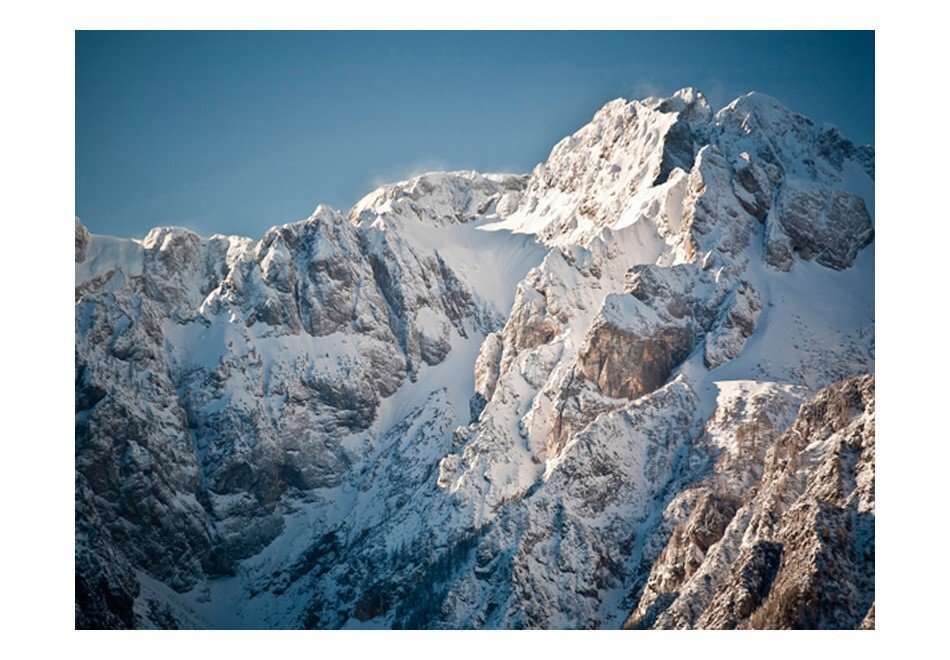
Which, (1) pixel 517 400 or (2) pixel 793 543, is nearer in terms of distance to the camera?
(2) pixel 793 543

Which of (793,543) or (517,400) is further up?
(517,400)

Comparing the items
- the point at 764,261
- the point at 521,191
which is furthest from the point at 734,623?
the point at 521,191

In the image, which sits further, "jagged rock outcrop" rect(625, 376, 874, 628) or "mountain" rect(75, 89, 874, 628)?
"mountain" rect(75, 89, 874, 628)

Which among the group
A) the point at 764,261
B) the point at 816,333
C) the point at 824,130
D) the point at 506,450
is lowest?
the point at 506,450

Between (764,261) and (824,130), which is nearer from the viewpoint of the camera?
(764,261)

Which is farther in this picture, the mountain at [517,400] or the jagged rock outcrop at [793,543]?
the mountain at [517,400]

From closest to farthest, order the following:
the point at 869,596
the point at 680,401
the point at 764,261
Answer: the point at 869,596 → the point at 680,401 → the point at 764,261

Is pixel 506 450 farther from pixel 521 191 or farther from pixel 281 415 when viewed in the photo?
pixel 521 191
